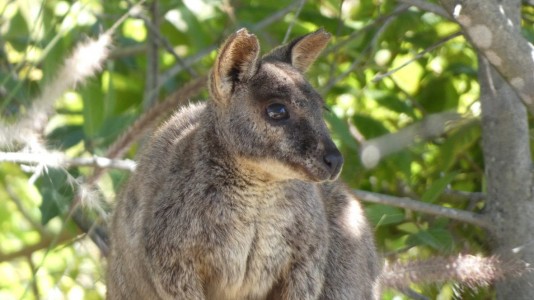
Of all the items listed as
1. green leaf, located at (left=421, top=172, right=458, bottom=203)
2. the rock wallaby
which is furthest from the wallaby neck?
green leaf, located at (left=421, top=172, right=458, bottom=203)

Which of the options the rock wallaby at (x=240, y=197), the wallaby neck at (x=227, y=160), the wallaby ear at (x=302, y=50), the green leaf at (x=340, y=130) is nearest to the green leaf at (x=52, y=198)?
the rock wallaby at (x=240, y=197)

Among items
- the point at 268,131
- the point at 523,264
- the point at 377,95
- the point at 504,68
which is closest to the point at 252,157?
the point at 268,131

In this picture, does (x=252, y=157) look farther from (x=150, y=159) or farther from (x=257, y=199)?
(x=150, y=159)

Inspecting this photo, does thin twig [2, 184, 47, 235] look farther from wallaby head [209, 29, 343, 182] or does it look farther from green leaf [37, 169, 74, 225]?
wallaby head [209, 29, 343, 182]

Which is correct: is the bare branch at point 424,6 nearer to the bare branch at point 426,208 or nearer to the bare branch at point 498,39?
the bare branch at point 498,39

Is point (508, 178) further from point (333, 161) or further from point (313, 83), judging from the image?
point (333, 161)

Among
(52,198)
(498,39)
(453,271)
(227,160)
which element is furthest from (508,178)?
(52,198)

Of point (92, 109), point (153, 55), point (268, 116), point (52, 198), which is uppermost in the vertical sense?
point (268, 116)
